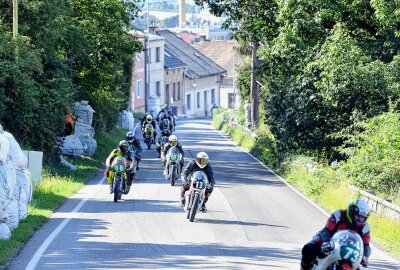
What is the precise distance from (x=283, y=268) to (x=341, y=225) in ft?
10.5

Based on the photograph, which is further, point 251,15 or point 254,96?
point 254,96

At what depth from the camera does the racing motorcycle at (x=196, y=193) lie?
1911 centimetres

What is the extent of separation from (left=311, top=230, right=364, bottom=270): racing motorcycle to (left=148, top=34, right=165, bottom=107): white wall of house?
7819cm

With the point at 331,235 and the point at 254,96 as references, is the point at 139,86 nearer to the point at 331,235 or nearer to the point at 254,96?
the point at 254,96

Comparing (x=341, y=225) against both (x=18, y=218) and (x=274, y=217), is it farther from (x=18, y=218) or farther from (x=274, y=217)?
(x=274, y=217)

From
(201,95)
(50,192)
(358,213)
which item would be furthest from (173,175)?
(201,95)

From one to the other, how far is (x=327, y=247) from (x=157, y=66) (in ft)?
266

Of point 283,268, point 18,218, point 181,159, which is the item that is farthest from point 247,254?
point 181,159

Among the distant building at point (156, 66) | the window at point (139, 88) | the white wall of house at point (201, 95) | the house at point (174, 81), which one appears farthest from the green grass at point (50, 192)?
the white wall of house at point (201, 95)

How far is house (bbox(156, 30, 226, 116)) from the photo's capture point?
10181 centimetres

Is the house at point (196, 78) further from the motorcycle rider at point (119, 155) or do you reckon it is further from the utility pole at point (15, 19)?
the motorcycle rider at point (119, 155)

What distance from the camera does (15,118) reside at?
27.7 metres

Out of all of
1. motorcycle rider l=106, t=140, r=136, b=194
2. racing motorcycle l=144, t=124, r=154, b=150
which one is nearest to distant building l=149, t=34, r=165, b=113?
racing motorcycle l=144, t=124, r=154, b=150

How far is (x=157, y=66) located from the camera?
9106cm
